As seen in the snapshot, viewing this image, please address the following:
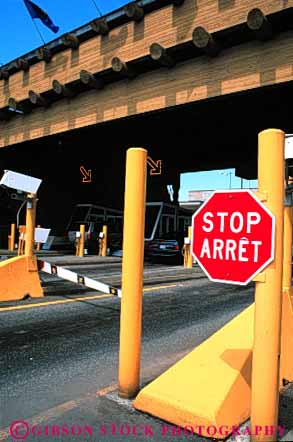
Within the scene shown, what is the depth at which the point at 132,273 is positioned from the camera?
3266 mm

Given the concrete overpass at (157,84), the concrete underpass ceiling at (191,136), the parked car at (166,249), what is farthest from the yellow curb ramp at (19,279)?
the parked car at (166,249)

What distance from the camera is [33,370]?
4066mm

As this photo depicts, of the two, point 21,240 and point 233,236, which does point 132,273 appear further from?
point 21,240

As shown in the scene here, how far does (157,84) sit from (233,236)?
12.5 metres

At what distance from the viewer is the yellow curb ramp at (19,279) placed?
7.33 metres

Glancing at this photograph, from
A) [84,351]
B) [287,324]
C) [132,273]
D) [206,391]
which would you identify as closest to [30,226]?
[84,351]

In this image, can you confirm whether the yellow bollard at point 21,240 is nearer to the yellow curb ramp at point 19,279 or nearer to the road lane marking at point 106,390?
the yellow curb ramp at point 19,279

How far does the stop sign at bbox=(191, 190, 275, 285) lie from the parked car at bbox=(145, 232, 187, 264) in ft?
50.1

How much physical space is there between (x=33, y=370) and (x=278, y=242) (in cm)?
269

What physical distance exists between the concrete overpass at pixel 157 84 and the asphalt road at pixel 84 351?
6.75m

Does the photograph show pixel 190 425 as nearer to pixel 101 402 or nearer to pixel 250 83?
pixel 101 402

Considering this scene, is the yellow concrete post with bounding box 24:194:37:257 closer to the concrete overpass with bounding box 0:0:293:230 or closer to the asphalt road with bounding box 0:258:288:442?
the asphalt road with bounding box 0:258:288:442

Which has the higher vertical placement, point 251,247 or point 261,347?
point 251,247

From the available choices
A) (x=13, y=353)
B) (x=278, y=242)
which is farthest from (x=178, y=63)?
(x=278, y=242)
